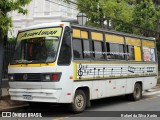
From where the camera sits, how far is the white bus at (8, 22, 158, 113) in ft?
37.3

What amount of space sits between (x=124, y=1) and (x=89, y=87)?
16.1 m

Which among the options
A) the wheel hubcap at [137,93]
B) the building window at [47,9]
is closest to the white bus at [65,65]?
the wheel hubcap at [137,93]

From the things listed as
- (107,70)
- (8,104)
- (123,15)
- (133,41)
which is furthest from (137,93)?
(123,15)

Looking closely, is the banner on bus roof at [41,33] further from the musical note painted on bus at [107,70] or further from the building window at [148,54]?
the building window at [148,54]

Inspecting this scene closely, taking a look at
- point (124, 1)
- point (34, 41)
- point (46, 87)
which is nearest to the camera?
point (46, 87)

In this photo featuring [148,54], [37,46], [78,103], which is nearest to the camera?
[37,46]

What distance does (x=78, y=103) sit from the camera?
1215 centimetres

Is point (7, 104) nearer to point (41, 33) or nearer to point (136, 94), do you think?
point (41, 33)

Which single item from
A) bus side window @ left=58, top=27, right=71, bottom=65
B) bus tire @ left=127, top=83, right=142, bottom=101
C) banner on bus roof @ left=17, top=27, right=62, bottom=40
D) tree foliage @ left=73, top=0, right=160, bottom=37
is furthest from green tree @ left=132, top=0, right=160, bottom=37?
bus side window @ left=58, top=27, right=71, bottom=65

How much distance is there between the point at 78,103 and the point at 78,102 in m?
0.03

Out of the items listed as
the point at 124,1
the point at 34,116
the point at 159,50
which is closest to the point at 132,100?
the point at 34,116

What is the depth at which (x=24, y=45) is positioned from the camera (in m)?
12.5

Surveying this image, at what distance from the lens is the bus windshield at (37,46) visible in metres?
11.6

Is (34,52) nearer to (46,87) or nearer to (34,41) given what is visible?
(34,41)
